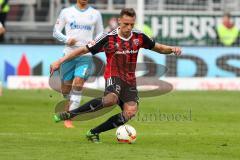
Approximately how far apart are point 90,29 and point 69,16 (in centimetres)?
47

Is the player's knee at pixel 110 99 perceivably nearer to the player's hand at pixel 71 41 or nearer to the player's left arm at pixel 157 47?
the player's left arm at pixel 157 47

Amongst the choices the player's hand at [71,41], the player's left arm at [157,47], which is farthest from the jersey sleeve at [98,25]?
the player's left arm at [157,47]

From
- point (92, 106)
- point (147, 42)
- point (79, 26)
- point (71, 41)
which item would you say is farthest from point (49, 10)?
point (92, 106)

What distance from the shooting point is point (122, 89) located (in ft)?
39.7

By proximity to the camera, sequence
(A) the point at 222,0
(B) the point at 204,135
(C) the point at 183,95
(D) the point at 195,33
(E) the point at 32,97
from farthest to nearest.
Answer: (A) the point at 222,0, (D) the point at 195,33, (C) the point at 183,95, (E) the point at 32,97, (B) the point at 204,135

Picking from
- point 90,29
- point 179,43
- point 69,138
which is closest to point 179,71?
point 179,43

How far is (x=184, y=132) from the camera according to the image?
14.1 meters

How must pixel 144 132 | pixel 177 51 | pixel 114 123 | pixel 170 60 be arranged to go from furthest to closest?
pixel 170 60
pixel 144 132
pixel 177 51
pixel 114 123

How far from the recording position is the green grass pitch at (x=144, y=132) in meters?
10.8

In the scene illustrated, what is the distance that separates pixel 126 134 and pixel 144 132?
7.12ft

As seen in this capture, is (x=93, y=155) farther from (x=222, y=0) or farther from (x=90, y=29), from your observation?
(x=222, y=0)

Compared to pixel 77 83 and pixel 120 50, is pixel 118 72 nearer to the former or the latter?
pixel 120 50

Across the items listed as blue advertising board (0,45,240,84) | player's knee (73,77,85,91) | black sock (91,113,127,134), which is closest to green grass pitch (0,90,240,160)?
black sock (91,113,127,134)

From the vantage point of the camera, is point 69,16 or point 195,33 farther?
point 195,33
